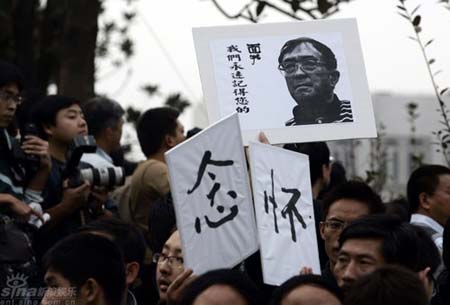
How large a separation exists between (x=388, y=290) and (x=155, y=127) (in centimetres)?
421

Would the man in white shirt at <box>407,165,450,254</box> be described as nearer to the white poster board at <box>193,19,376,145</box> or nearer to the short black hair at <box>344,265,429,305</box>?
the white poster board at <box>193,19,376,145</box>

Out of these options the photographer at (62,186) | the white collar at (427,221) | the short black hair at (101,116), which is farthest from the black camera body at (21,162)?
the white collar at (427,221)

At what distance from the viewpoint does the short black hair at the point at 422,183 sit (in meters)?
8.51

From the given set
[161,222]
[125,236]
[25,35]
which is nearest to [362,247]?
[125,236]

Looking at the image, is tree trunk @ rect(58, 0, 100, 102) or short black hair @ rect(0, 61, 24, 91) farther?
tree trunk @ rect(58, 0, 100, 102)

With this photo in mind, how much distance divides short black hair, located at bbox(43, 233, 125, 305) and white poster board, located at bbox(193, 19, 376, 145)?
1.10 meters

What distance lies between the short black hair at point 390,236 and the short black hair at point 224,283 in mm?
751

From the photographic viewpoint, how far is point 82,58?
37.1 feet

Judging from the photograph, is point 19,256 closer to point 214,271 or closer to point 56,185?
point 56,185

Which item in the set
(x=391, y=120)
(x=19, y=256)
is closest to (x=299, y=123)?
(x=19, y=256)

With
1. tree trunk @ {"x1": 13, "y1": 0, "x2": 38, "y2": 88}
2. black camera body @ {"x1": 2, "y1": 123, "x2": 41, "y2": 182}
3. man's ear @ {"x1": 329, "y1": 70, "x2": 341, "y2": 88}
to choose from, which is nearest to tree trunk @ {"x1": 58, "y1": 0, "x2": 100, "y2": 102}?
tree trunk @ {"x1": 13, "y1": 0, "x2": 38, "y2": 88}

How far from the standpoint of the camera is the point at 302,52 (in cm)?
740

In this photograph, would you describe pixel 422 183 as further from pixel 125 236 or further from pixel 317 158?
pixel 125 236

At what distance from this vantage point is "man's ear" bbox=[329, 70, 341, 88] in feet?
24.3
